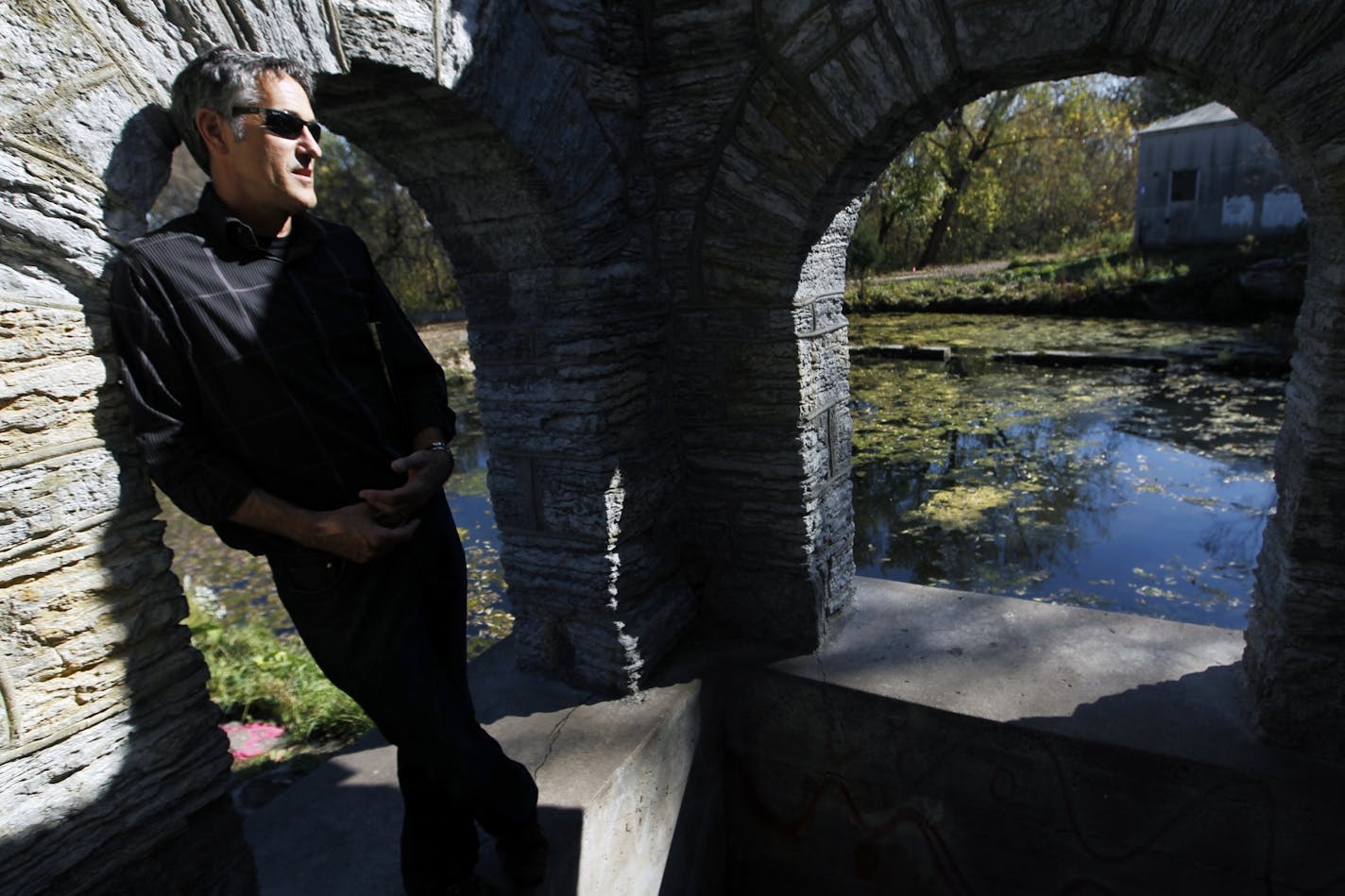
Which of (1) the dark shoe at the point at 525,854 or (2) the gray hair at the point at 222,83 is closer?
(2) the gray hair at the point at 222,83

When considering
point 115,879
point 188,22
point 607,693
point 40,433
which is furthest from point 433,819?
point 188,22

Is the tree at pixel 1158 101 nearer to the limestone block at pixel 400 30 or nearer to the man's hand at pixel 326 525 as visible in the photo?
the limestone block at pixel 400 30

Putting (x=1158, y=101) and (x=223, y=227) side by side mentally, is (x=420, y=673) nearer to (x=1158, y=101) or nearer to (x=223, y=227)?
(x=223, y=227)

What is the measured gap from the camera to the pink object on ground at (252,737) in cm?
376

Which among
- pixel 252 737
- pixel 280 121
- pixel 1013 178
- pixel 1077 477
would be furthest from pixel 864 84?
pixel 1013 178

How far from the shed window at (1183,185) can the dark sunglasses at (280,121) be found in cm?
1831

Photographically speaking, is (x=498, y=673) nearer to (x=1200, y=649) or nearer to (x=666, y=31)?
(x=666, y=31)

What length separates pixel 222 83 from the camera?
1362mm

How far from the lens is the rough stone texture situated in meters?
1.31

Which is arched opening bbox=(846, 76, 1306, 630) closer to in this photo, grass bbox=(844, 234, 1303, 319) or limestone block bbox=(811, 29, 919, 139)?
grass bbox=(844, 234, 1303, 319)

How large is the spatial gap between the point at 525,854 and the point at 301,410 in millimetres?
1238

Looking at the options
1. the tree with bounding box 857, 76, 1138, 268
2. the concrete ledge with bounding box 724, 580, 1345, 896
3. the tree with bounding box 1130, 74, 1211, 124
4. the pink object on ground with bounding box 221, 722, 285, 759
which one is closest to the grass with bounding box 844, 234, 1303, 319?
the tree with bounding box 857, 76, 1138, 268

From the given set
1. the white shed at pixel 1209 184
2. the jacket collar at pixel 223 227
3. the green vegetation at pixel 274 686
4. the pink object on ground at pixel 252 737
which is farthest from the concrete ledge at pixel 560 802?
the white shed at pixel 1209 184

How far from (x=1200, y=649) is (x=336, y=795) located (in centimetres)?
285
